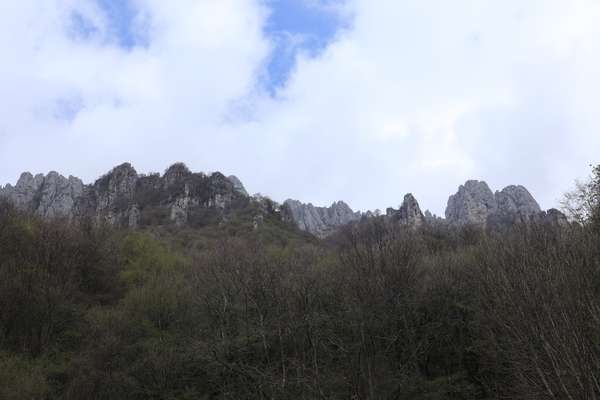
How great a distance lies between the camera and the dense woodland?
17.9 meters

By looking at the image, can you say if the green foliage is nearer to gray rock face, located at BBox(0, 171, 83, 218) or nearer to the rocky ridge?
the rocky ridge

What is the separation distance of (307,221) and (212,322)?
253 feet

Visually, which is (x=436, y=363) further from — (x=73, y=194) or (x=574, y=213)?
(x=73, y=194)

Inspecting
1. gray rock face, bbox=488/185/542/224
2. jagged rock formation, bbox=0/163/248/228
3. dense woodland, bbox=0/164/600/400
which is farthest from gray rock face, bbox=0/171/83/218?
gray rock face, bbox=488/185/542/224

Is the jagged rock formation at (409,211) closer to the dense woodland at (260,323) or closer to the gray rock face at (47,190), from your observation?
the dense woodland at (260,323)

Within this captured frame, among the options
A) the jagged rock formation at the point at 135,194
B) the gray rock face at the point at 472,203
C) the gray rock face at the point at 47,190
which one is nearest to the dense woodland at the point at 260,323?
the jagged rock formation at the point at 135,194

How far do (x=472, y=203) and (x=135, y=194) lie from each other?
56711mm

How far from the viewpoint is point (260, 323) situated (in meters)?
20.9

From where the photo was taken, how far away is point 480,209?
81.3 m

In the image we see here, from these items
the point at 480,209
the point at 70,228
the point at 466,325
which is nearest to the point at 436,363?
the point at 466,325

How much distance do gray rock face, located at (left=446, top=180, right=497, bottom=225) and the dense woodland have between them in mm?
57090

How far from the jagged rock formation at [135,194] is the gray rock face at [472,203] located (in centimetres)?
3820

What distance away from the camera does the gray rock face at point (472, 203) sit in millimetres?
80419

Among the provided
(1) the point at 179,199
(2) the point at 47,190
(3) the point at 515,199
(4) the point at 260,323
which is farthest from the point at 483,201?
(2) the point at 47,190
